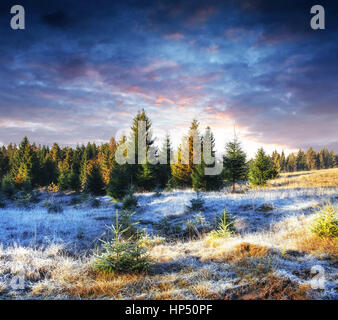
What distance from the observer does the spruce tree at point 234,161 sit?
61.9 ft

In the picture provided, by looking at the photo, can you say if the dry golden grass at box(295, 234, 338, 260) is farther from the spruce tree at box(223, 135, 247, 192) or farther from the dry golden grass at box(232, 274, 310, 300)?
the spruce tree at box(223, 135, 247, 192)

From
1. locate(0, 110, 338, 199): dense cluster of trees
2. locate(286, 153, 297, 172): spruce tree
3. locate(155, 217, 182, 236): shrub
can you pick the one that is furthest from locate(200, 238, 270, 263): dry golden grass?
locate(286, 153, 297, 172): spruce tree

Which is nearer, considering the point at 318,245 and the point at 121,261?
the point at 121,261

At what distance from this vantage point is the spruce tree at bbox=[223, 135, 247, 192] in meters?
18.9

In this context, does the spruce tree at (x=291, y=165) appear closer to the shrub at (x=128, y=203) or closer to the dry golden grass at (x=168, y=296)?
the shrub at (x=128, y=203)

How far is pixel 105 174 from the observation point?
1673 inches

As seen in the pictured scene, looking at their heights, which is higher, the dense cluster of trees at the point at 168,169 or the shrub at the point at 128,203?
the dense cluster of trees at the point at 168,169

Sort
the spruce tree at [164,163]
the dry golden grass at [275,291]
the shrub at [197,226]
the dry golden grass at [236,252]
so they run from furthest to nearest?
1. the spruce tree at [164,163]
2. the shrub at [197,226]
3. the dry golden grass at [236,252]
4. the dry golden grass at [275,291]

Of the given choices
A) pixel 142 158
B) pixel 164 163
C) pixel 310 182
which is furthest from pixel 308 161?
pixel 142 158

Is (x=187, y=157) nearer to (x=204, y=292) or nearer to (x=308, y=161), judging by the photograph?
(x=204, y=292)

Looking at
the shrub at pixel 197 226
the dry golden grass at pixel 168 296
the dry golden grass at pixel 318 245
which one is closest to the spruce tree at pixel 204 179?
the shrub at pixel 197 226

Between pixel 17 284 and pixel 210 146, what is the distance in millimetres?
23918

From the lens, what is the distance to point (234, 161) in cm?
1900
